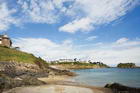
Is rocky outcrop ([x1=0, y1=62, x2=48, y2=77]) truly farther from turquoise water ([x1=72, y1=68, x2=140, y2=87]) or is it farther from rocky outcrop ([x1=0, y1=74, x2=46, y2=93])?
rocky outcrop ([x1=0, y1=74, x2=46, y2=93])

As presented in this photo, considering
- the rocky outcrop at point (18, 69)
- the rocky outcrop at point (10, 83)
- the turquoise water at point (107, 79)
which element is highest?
the rocky outcrop at point (18, 69)

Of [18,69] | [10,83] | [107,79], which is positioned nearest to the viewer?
[10,83]

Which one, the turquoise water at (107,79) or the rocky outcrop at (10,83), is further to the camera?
the turquoise water at (107,79)

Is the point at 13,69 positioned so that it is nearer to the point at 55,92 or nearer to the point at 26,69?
the point at 26,69

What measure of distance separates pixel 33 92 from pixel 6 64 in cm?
3526

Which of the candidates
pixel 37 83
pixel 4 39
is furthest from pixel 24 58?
pixel 37 83

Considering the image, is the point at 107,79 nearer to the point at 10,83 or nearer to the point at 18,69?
the point at 18,69

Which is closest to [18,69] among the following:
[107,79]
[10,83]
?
[10,83]

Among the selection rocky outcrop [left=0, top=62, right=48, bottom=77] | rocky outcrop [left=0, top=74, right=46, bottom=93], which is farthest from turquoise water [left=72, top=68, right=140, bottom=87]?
rocky outcrop [left=0, top=74, right=46, bottom=93]

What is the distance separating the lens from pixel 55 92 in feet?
89.7

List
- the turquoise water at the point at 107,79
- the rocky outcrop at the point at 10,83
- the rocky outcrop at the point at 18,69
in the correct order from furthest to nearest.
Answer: the rocky outcrop at the point at 18,69, the turquoise water at the point at 107,79, the rocky outcrop at the point at 10,83

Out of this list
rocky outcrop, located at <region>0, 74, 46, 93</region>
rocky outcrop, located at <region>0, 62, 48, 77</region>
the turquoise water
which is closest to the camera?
rocky outcrop, located at <region>0, 74, 46, 93</region>

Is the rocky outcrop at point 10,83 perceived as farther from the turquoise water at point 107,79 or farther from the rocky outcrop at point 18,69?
the rocky outcrop at point 18,69

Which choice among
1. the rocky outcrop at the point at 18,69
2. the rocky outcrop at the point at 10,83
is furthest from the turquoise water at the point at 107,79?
the rocky outcrop at the point at 10,83
